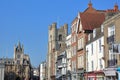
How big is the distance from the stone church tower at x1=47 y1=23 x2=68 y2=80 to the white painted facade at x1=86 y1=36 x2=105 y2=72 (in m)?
55.9

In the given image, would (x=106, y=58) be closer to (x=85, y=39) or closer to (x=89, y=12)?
(x=85, y=39)

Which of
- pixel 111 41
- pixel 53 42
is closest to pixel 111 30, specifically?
pixel 111 41

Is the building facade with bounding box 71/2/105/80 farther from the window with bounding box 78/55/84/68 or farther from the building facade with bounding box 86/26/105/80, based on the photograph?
the building facade with bounding box 86/26/105/80

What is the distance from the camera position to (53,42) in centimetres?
12006

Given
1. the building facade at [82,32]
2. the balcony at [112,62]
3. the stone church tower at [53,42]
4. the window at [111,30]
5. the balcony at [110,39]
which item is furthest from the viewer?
the stone church tower at [53,42]

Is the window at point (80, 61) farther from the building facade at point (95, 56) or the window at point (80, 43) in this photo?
the building facade at point (95, 56)

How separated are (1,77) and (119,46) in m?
107

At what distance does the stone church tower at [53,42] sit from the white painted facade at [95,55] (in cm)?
5592

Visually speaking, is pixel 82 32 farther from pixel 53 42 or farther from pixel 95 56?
pixel 53 42

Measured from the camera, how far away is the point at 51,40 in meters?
122

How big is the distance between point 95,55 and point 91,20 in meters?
11.2

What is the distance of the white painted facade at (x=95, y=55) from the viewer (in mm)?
47375

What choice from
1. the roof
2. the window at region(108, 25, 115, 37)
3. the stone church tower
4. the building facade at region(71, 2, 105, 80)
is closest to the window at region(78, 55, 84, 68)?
the building facade at region(71, 2, 105, 80)

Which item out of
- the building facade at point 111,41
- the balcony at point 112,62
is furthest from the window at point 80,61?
the balcony at point 112,62
